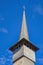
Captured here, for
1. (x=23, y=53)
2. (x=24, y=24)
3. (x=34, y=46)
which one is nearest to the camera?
(x=23, y=53)

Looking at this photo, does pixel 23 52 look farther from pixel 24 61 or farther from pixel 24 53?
pixel 24 61

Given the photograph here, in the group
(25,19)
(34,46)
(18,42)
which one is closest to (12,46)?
(18,42)

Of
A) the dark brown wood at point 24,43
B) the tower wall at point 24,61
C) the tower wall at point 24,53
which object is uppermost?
the dark brown wood at point 24,43

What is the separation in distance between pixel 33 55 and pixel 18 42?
3.65 metres

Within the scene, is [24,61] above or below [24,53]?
below

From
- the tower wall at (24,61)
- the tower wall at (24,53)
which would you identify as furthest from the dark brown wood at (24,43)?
the tower wall at (24,61)

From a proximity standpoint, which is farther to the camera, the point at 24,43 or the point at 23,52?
the point at 24,43

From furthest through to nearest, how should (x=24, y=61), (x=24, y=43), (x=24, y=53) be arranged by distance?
(x=24, y=43), (x=24, y=53), (x=24, y=61)

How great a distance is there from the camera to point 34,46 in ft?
137

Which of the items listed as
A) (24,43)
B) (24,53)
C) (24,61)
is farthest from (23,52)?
(24,43)

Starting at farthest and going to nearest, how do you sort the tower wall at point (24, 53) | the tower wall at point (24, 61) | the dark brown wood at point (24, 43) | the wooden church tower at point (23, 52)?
the dark brown wood at point (24, 43)
the tower wall at point (24, 53)
the wooden church tower at point (23, 52)
the tower wall at point (24, 61)

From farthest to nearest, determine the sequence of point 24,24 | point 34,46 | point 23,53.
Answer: point 24,24 < point 34,46 < point 23,53

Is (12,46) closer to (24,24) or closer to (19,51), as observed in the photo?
(19,51)

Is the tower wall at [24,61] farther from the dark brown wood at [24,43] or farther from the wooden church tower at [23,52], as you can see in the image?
the dark brown wood at [24,43]
